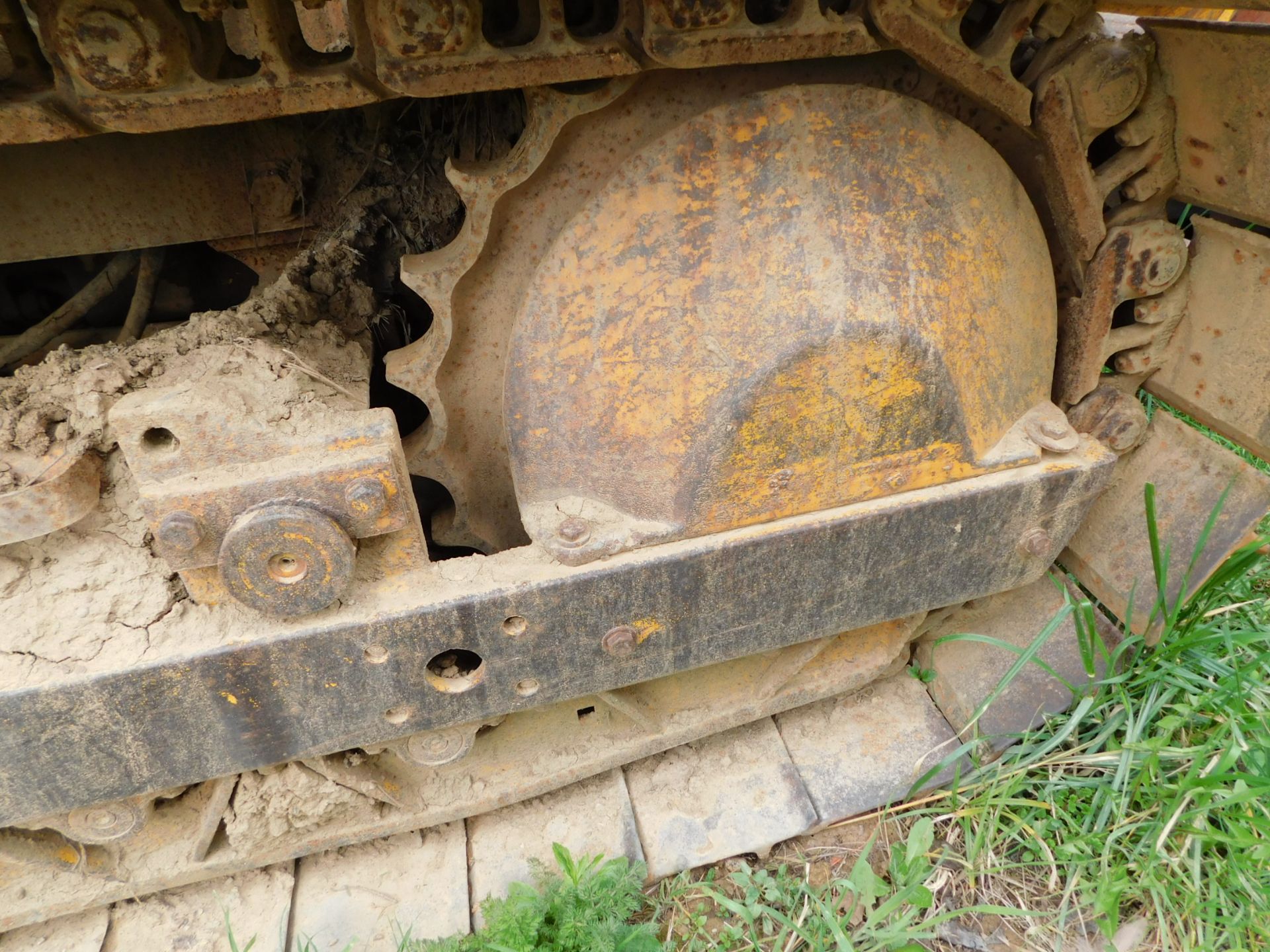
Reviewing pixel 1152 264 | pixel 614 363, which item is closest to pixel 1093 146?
pixel 1152 264

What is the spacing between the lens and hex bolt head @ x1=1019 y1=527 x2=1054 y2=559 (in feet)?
5.78

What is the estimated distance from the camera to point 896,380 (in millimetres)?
1503

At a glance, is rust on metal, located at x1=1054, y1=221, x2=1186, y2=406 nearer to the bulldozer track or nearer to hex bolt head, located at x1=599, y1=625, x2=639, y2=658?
the bulldozer track

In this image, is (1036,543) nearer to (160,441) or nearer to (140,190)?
(160,441)

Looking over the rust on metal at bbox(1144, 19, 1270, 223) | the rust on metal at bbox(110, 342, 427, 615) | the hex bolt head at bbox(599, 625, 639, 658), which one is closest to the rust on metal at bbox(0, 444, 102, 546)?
the rust on metal at bbox(110, 342, 427, 615)

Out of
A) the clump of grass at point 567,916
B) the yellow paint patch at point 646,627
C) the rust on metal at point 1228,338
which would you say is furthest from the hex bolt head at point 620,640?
the rust on metal at point 1228,338

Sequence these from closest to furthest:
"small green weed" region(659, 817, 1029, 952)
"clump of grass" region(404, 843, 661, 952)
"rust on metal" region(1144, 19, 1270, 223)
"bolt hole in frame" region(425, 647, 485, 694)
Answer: "rust on metal" region(1144, 19, 1270, 223) < "bolt hole in frame" region(425, 647, 485, 694) < "clump of grass" region(404, 843, 661, 952) < "small green weed" region(659, 817, 1029, 952)

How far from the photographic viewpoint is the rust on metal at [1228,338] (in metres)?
1.69

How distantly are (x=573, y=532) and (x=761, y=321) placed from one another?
0.51m

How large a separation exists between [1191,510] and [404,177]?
196 cm

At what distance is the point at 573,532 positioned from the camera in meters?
1.51

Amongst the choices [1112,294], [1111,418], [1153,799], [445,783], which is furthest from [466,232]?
[1153,799]

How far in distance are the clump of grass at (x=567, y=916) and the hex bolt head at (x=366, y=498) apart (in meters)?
0.92

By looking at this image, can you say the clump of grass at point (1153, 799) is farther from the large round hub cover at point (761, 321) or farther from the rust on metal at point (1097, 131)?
the large round hub cover at point (761, 321)
